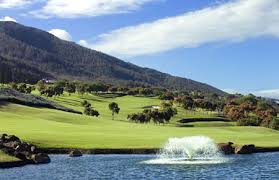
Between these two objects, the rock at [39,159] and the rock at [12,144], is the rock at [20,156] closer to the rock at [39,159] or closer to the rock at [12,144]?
the rock at [39,159]

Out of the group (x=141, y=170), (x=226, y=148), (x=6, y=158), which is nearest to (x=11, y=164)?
(x=6, y=158)

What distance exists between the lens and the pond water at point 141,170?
6731 centimetres

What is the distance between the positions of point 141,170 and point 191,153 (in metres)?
20.0

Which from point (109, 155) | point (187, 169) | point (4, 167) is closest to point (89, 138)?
point (109, 155)

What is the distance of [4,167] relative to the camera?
264 ft

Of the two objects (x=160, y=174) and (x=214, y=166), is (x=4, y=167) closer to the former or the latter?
(x=160, y=174)

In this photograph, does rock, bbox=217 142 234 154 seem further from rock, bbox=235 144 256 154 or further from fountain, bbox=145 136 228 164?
fountain, bbox=145 136 228 164

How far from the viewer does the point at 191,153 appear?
92.6 meters

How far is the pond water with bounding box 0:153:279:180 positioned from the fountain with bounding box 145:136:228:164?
1780 mm

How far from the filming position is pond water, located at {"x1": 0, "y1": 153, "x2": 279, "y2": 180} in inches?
2650

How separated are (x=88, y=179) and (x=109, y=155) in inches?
1480

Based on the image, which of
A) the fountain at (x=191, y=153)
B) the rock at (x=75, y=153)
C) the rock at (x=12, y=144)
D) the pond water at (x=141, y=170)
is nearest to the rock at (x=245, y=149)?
the fountain at (x=191, y=153)

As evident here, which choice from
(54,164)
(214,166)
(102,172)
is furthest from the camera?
(54,164)

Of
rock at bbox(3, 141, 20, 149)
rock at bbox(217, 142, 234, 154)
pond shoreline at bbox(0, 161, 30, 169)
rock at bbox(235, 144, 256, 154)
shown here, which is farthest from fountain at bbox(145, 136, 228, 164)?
rock at bbox(3, 141, 20, 149)
